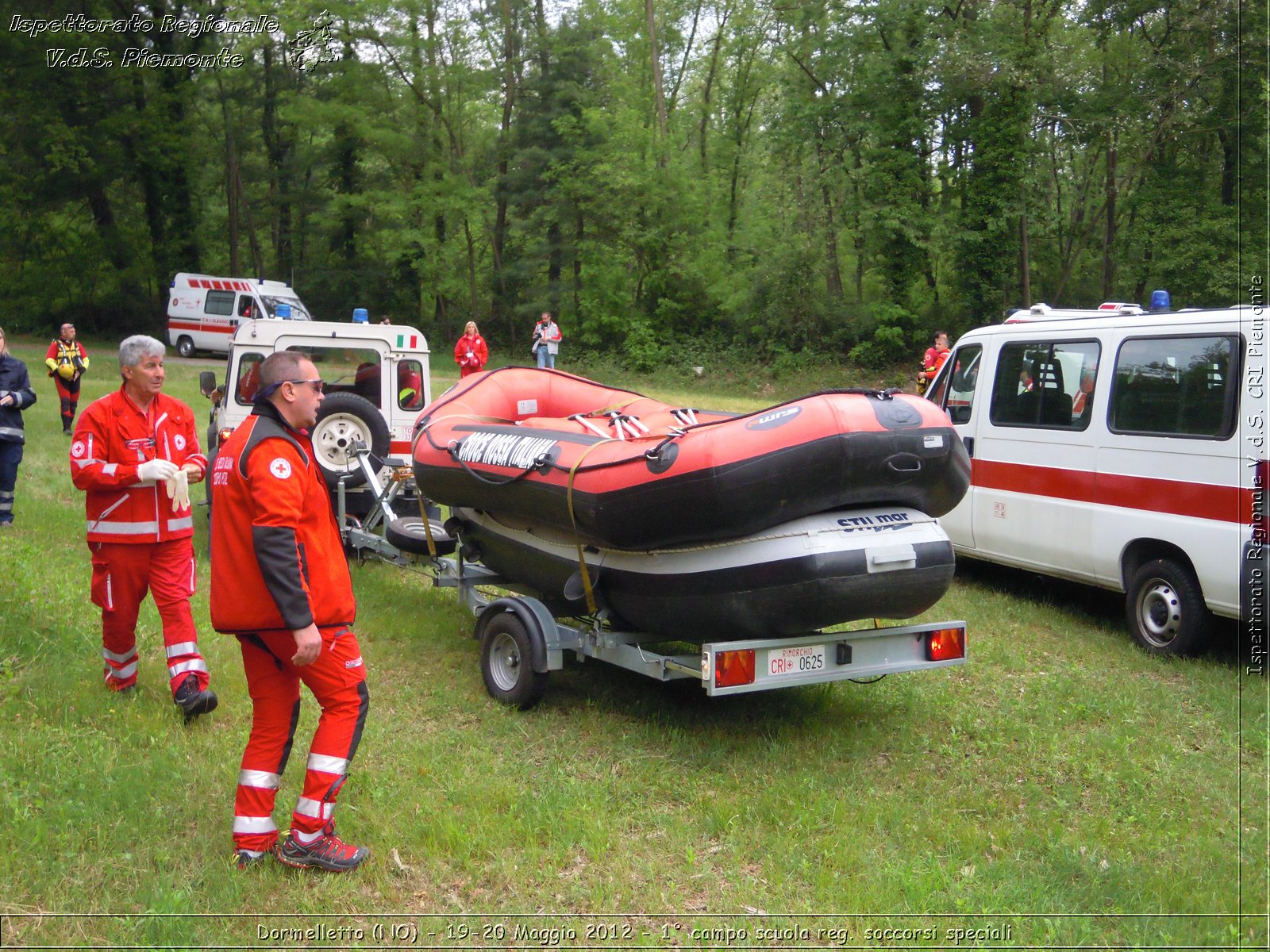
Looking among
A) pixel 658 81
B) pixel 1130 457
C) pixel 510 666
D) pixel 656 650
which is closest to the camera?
pixel 510 666

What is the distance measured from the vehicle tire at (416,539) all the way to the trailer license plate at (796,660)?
2.98 m

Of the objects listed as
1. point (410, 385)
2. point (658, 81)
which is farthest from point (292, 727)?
point (658, 81)

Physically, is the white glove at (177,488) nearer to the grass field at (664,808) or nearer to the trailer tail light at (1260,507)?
the grass field at (664,808)

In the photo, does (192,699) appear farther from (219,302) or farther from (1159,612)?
(219,302)

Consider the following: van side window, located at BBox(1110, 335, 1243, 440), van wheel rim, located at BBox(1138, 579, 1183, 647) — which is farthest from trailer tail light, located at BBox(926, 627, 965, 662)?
van side window, located at BBox(1110, 335, 1243, 440)

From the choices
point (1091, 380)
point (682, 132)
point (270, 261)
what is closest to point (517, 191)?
point (682, 132)

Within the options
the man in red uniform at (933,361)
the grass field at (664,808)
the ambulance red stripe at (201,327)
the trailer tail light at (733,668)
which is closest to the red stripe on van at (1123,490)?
the grass field at (664,808)

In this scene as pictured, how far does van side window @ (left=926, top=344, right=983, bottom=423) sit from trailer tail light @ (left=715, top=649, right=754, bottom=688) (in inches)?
176

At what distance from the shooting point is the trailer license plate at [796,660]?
5031 millimetres

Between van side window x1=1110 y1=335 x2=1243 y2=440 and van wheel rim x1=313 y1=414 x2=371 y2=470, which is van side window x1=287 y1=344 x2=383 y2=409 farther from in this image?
van side window x1=1110 y1=335 x2=1243 y2=440

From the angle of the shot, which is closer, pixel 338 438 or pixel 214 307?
pixel 338 438

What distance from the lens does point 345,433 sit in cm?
920

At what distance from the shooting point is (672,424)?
6156mm

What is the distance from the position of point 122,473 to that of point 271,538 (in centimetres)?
196
